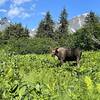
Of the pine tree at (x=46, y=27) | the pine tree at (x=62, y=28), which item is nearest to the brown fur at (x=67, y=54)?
the pine tree at (x=62, y=28)

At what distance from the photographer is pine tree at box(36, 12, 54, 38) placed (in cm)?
Answer: 11650

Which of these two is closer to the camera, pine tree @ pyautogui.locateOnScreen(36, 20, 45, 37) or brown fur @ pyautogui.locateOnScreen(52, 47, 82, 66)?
brown fur @ pyautogui.locateOnScreen(52, 47, 82, 66)

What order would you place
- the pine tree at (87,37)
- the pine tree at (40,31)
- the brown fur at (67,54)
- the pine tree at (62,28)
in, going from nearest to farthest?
1. the brown fur at (67,54)
2. the pine tree at (87,37)
3. the pine tree at (62,28)
4. the pine tree at (40,31)

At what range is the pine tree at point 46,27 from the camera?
116500mm

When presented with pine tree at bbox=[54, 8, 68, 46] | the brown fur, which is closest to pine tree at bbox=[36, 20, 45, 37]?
pine tree at bbox=[54, 8, 68, 46]

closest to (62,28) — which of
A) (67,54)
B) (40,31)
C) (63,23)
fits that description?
→ (63,23)

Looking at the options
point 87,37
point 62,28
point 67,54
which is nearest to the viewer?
point 67,54

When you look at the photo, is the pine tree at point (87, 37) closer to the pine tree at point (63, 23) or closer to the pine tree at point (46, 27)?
the pine tree at point (63, 23)

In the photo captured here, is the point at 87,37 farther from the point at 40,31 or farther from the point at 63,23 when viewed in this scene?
the point at 63,23

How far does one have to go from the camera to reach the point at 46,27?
118688mm

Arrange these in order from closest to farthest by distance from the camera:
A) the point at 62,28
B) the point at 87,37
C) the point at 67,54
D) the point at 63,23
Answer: the point at 67,54
the point at 87,37
the point at 62,28
the point at 63,23

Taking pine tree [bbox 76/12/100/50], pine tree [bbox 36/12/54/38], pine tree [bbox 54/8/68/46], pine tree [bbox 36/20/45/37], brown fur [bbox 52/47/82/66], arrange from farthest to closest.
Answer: pine tree [bbox 36/20/45/37] → pine tree [bbox 36/12/54/38] → pine tree [bbox 54/8/68/46] → pine tree [bbox 76/12/100/50] → brown fur [bbox 52/47/82/66]

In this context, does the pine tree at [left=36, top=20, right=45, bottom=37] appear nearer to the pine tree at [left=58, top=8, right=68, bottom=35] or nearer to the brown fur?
the pine tree at [left=58, top=8, right=68, bottom=35]

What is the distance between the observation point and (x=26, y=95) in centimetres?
621
